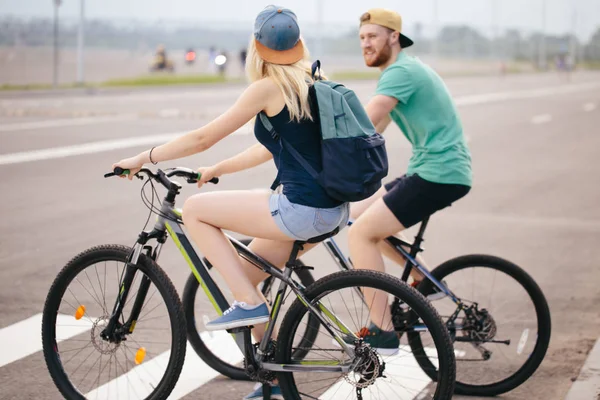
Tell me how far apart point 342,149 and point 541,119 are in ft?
70.6

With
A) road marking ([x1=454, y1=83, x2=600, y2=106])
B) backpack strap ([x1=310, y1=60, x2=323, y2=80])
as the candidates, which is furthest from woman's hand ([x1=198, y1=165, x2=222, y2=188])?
road marking ([x1=454, y1=83, x2=600, y2=106])

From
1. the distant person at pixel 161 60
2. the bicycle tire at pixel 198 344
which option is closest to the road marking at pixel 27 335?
the bicycle tire at pixel 198 344

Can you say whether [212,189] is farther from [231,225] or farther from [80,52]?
[80,52]

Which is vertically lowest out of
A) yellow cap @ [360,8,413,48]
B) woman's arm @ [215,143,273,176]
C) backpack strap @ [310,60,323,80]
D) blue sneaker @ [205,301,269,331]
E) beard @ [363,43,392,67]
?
blue sneaker @ [205,301,269,331]

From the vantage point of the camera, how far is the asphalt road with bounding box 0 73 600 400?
20.4 ft

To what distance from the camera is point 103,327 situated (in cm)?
470

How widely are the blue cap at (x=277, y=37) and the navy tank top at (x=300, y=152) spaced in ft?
0.82

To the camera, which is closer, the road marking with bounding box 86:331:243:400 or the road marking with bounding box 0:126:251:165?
the road marking with bounding box 86:331:243:400

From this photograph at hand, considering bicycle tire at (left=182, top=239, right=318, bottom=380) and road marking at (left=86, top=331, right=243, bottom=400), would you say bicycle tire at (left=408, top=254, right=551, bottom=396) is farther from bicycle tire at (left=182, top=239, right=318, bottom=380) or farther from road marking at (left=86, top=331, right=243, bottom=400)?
road marking at (left=86, top=331, right=243, bottom=400)

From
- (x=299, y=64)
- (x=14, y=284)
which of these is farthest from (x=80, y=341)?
(x=14, y=284)

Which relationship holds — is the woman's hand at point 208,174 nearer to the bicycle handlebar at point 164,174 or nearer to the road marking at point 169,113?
the bicycle handlebar at point 164,174

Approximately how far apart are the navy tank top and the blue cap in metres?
0.25

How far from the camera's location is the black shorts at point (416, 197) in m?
5.14

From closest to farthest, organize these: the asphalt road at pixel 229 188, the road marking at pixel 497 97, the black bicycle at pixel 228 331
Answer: the black bicycle at pixel 228 331
the asphalt road at pixel 229 188
the road marking at pixel 497 97
